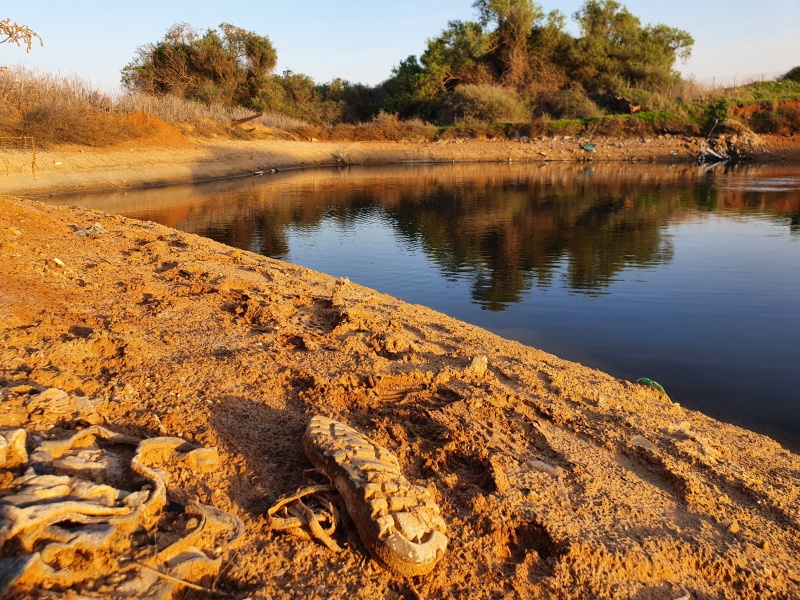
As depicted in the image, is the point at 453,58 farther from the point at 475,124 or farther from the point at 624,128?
the point at 624,128

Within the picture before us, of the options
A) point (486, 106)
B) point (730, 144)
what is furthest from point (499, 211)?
point (730, 144)

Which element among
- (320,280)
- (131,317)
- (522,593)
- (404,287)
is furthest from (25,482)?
(404,287)

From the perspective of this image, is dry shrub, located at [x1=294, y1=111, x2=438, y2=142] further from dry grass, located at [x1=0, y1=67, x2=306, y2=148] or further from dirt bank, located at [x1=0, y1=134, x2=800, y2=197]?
dry grass, located at [x1=0, y1=67, x2=306, y2=148]

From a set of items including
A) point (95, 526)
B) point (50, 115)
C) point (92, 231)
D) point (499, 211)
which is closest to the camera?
point (95, 526)

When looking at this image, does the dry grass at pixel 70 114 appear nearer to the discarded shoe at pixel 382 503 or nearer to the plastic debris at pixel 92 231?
the plastic debris at pixel 92 231

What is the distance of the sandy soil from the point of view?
260cm

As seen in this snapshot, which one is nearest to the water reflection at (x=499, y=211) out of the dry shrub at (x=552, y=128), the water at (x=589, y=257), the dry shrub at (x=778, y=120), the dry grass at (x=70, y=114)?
the water at (x=589, y=257)

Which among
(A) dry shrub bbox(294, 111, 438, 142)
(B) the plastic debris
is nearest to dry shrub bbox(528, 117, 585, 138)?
(A) dry shrub bbox(294, 111, 438, 142)

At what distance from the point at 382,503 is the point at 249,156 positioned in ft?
98.5

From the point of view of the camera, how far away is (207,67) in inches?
1630

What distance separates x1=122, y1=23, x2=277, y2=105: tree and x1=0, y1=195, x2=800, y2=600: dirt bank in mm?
37389

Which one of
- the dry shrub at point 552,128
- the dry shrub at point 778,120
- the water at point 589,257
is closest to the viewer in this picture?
the water at point 589,257

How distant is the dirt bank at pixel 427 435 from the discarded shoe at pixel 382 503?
79 millimetres

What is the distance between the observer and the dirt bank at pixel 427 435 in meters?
2.58
